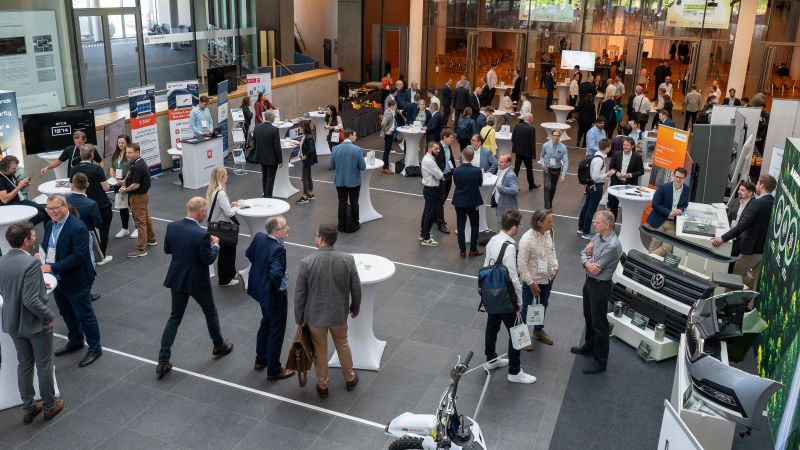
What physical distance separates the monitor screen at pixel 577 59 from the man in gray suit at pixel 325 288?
16.5 metres

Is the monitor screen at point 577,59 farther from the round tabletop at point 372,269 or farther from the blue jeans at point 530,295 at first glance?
the round tabletop at point 372,269

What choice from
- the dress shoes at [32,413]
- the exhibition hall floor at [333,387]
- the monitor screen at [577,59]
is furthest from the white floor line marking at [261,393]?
the monitor screen at [577,59]

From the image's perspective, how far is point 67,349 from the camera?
6.09 meters

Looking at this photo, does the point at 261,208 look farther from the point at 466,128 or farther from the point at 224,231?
the point at 466,128

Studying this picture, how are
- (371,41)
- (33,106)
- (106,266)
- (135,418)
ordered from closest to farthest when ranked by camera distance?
1. (135,418)
2. (106,266)
3. (33,106)
4. (371,41)

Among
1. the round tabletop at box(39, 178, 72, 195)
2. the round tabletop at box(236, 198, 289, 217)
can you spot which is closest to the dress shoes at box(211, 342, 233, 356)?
the round tabletop at box(236, 198, 289, 217)

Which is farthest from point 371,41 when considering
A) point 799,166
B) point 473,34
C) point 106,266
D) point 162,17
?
point 799,166

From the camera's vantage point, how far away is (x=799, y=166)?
Answer: 5.80 m

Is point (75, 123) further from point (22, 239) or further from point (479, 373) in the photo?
point (479, 373)

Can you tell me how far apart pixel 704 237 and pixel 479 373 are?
3371 millimetres

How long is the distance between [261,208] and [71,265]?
2432 millimetres

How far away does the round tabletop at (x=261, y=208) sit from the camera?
735 centimetres

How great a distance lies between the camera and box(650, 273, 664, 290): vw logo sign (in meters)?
6.33

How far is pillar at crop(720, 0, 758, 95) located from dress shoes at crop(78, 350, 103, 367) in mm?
17680
